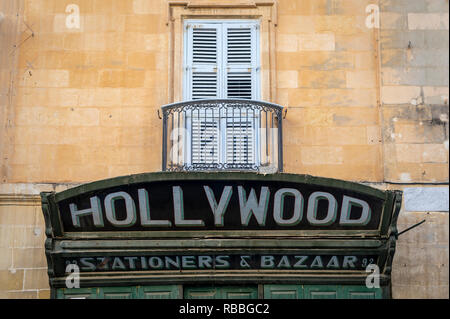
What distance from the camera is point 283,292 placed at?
→ 870 centimetres

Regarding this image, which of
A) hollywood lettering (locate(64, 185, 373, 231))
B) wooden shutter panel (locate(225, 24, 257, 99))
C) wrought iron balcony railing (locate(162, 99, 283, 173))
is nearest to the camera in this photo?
hollywood lettering (locate(64, 185, 373, 231))

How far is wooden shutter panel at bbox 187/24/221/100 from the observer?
385 inches

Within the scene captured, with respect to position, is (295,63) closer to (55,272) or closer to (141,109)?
(141,109)

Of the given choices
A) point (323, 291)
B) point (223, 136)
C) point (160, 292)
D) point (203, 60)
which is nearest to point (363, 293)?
point (323, 291)

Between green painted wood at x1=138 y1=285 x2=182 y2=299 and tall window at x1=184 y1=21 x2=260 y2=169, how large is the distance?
163 cm

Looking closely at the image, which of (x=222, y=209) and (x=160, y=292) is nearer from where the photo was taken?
(x=222, y=209)

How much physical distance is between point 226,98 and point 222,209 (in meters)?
1.71

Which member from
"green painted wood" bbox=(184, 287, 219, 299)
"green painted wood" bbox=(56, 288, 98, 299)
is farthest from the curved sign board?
"green painted wood" bbox=(184, 287, 219, 299)

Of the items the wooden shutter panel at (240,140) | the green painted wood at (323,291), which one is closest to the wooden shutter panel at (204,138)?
the wooden shutter panel at (240,140)

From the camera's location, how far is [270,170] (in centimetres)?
917

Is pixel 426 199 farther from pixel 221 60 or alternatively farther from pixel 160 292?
pixel 160 292

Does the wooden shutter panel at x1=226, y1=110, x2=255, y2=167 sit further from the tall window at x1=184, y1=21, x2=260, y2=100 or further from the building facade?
the tall window at x1=184, y1=21, x2=260, y2=100

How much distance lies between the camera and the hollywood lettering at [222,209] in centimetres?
832
